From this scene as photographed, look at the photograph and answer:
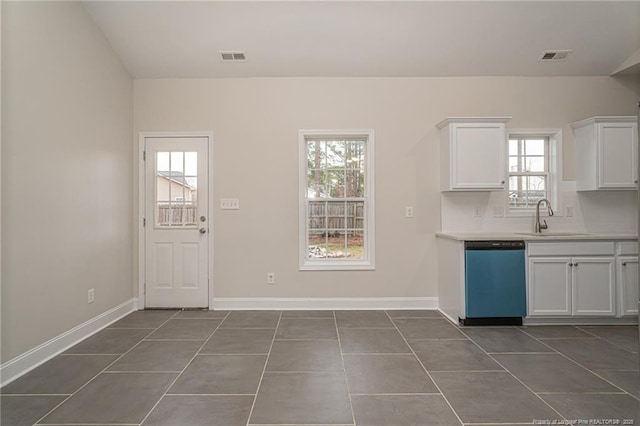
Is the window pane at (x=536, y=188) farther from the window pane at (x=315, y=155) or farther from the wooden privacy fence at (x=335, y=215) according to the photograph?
the window pane at (x=315, y=155)

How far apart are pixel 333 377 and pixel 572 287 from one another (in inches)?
108

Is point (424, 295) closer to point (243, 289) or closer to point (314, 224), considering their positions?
point (314, 224)

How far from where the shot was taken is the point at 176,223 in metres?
4.15

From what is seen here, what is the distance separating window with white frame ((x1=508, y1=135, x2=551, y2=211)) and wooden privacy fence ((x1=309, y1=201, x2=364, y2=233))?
73.3 inches

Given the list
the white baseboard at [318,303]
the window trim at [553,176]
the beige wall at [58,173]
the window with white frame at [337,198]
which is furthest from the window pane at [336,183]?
the beige wall at [58,173]

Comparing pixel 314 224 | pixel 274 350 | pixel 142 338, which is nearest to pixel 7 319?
pixel 142 338

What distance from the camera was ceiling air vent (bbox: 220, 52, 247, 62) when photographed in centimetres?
375

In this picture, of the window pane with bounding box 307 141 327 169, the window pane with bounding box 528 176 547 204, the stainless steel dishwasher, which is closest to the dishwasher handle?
the stainless steel dishwasher

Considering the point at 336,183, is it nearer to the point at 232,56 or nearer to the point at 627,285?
the point at 232,56

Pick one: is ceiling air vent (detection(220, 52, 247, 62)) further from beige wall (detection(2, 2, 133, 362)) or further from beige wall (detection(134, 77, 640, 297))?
beige wall (detection(2, 2, 133, 362))

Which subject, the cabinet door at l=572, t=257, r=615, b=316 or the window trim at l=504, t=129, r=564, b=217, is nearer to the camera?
the cabinet door at l=572, t=257, r=615, b=316

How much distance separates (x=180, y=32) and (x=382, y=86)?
230 centimetres

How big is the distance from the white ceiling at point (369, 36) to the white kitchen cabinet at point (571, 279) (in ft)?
6.97

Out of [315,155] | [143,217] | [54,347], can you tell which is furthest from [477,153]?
[54,347]
